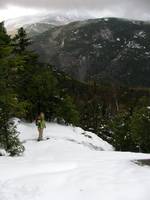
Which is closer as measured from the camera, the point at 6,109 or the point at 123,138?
the point at 6,109

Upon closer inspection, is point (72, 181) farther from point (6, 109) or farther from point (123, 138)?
point (123, 138)

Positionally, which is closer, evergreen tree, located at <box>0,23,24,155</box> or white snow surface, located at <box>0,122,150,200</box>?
white snow surface, located at <box>0,122,150,200</box>

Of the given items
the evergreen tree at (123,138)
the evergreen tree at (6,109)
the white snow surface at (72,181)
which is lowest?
the evergreen tree at (123,138)

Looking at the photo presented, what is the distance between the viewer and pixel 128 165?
15.1 m

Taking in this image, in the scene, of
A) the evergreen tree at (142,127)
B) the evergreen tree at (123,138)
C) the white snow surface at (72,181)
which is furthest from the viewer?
the evergreen tree at (123,138)

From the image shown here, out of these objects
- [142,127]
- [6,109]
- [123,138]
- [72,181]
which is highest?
[6,109]

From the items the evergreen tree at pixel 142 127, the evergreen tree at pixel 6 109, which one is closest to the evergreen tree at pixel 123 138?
Result: the evergreen tree at pixel 142 127

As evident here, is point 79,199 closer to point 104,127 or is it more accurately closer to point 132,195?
point 132,195

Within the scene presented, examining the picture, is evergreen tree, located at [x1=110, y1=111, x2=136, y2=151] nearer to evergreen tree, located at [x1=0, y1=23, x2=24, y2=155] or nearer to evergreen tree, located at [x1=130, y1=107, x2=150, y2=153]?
evergreen tree, located at [x1=130, y1=107, x2=150, y2=153]

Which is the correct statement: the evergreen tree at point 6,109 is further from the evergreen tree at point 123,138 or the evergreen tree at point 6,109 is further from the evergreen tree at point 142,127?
the evergreen tree at point 123,138

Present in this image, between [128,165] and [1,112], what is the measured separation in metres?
10.6

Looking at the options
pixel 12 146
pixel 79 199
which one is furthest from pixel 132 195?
pixel 12 146

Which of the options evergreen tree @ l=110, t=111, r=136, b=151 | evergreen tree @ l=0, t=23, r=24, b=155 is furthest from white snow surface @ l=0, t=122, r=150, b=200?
evergreen tree @ l=110, t=111, r=136, b=151

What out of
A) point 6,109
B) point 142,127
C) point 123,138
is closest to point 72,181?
point 6,109
